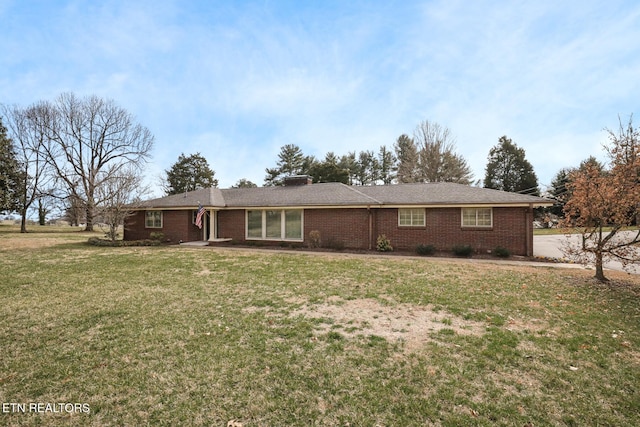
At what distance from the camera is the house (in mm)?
13062

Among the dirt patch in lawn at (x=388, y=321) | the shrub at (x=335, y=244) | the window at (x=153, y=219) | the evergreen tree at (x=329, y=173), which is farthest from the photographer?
the evergreen tree at (x=329, y=173)

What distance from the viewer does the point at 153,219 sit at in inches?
763

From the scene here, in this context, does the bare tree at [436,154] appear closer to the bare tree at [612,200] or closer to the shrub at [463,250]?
the shrub at [463,250]

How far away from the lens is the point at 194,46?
1180 cm

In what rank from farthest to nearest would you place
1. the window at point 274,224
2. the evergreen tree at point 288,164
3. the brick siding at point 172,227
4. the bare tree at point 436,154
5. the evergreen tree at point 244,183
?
1. the evergreen tree at point 244,183
2. the evergreen tree at point 288,164
3. the bare tree at point 436,154
4. the brick siding at point 172,227
5. the window at point 274,224

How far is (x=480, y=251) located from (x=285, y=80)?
11.7 metres

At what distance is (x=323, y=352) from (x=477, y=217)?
39.2 ft

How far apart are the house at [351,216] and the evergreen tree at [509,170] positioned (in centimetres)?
3004

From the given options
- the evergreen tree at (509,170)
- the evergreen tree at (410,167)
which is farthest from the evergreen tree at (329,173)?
the evergreen tree at (509,170)

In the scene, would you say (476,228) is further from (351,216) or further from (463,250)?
(351,216)

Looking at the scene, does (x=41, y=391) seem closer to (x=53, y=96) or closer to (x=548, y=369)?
(x=548, y=369)

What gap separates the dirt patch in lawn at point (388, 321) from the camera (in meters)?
4.57

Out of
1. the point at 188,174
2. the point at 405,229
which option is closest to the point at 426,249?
the point at 405,229

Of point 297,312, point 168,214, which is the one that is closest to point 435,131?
point 168,214
